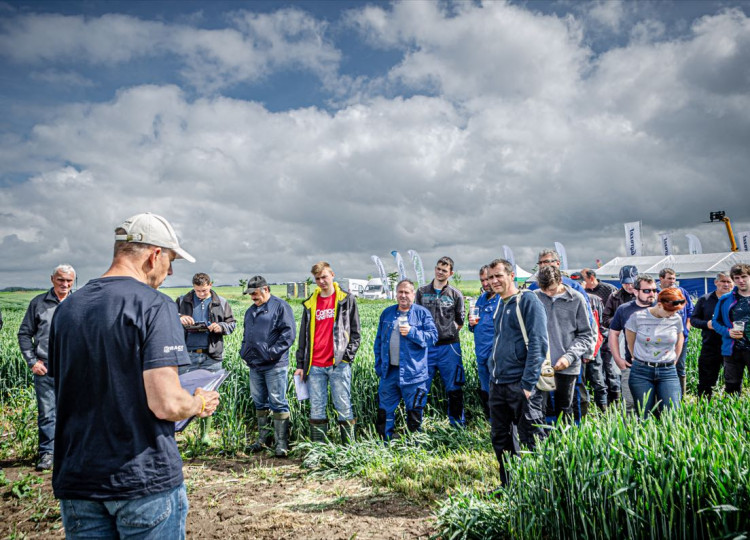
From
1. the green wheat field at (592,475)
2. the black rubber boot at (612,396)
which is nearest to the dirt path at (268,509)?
the green wheat field at (592,475)

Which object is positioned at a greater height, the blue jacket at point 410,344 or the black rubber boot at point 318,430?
the blue jacket at point 410,344

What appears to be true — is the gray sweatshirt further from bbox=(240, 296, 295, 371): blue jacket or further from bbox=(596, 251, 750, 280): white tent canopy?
bbox=(596, 251, 750, 280): white tent canopy

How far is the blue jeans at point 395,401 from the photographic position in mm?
5715

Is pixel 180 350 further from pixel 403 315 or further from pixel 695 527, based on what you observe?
pixel 403 315

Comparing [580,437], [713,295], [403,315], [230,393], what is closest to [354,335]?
[403,315]

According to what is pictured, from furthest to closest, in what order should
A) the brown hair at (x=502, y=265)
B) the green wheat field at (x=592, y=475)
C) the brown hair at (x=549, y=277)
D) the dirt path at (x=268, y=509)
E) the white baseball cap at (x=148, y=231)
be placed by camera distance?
1. the brown hair at (x=549, y=277)
2. the brown hair at (x=502, y=265)
3. the dirt path at (x=268, y=509)
4. the green wheat field at (x=592, y=475)
5. the white baseball cap at (x=148, y=231)

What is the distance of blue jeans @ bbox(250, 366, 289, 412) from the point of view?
5770 millimetres

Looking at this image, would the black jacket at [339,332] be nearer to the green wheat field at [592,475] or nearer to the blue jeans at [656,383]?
the green wheat field at [592,475]

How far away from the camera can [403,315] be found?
5.82m

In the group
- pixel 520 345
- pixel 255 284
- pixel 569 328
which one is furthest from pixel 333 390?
pixel 569 328

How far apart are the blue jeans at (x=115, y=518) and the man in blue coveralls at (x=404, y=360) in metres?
3.96

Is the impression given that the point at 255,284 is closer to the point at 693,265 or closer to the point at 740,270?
the point at 740,270

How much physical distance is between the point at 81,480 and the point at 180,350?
0.57m

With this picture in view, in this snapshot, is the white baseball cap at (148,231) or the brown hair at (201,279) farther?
the brown hair at (201,279)
